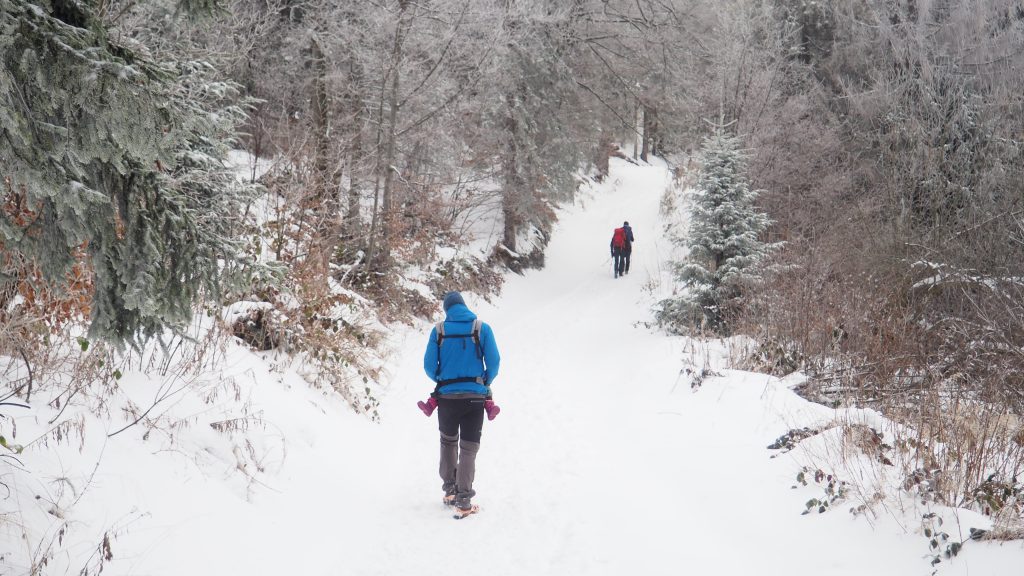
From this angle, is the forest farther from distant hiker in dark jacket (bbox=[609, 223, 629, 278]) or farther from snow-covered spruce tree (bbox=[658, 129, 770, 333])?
distant hiker in dark jacket (bbox=[609, 223, 629, 278])

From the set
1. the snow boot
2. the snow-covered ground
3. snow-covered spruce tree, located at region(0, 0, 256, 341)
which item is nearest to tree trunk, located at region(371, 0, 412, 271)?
the snow-covered ground

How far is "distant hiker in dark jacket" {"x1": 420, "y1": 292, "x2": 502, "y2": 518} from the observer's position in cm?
529

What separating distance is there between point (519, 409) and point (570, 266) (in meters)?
14.6

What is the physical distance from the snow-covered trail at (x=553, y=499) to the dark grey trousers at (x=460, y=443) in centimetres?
23

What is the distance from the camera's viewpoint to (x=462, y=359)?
5.32 meters

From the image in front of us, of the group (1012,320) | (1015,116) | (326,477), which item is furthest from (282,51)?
(1015,116)

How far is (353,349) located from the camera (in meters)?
8.62

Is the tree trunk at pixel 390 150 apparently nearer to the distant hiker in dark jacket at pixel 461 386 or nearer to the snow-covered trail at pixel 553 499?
the snow-covered trail at pixel 553 499

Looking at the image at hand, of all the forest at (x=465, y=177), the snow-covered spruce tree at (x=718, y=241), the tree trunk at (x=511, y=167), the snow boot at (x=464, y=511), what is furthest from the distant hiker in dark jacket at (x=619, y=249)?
the snow boot at (x=464, y=511)

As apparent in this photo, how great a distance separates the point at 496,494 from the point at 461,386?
117cm

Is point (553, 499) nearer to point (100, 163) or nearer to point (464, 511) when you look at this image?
point (464, 511)

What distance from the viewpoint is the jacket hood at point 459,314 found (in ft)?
17.6

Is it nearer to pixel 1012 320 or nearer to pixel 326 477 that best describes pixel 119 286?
pixel 326 477

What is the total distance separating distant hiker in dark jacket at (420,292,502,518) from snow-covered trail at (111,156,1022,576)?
14.0 inches
